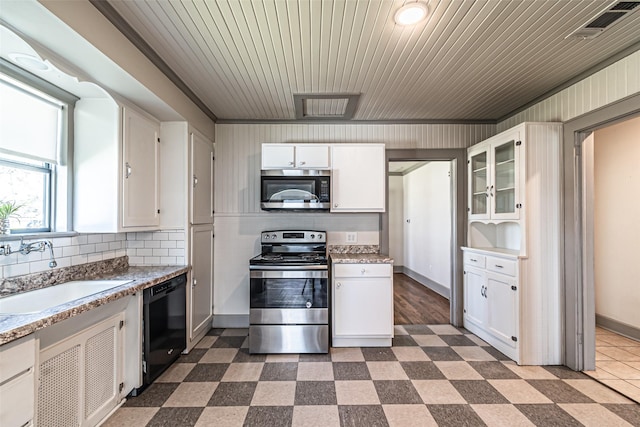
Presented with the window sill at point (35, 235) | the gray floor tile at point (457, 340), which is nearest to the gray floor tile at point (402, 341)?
the gray floor tile at point (457, 340)

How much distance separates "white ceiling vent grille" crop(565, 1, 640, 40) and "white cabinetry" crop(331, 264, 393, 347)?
7.46 feet

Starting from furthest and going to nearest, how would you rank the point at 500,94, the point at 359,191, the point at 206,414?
the point at 359,191, the point at 500,94, the point at 206,414

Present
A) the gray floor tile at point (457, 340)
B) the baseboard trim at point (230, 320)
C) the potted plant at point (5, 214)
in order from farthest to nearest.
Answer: the baseboard trim at point (230, 320) → the gray floor tile at point (457, 340) → the potted plant at point (5, 214)

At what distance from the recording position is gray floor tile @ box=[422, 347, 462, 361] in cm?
276

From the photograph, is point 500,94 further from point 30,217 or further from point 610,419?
point 30,217

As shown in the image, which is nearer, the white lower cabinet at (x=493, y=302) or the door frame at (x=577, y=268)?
the door frame at (x=577, y=268)

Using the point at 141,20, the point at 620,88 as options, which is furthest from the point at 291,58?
the point at 620,88

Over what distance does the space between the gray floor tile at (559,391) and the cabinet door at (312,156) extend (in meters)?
2.65

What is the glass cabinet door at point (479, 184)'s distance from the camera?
10.5 feet

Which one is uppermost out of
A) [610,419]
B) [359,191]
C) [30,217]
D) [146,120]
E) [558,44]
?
[558,44]

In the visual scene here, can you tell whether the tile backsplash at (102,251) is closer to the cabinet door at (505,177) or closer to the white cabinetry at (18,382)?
the white cabinetry at (18,382)

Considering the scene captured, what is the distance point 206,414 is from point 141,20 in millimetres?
2576

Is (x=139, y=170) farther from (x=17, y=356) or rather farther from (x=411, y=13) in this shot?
(x=411, y=13)

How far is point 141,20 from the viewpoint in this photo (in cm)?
181
